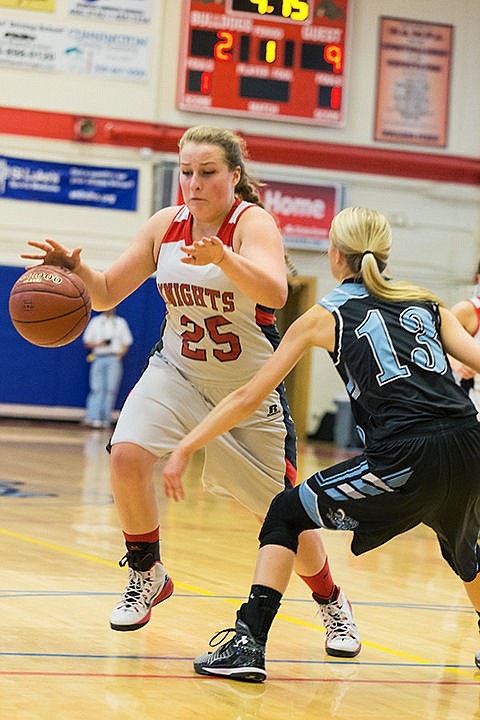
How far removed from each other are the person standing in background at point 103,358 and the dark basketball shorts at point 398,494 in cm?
1240

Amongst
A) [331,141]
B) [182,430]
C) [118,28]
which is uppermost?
[118,28]

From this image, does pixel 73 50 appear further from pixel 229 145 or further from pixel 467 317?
pixel 229 145

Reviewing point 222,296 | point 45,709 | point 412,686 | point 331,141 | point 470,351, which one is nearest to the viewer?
point 45,709

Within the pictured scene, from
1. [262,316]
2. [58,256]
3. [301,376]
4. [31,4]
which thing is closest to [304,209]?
[301,376]

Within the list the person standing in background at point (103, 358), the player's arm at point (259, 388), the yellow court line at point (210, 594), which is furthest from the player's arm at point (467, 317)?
the person standing in background at point (103, 358)

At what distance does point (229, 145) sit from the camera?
397 centimetres

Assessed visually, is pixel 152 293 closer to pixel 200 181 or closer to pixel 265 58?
pixel 265 58

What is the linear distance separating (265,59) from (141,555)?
1266 cm

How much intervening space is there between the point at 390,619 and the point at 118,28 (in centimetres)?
1269

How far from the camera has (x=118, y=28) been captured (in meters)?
15.9

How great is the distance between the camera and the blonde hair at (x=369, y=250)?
351 centimetres

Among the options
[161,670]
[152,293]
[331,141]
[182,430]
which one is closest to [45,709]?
[161,670]

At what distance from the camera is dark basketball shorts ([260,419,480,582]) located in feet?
11.0

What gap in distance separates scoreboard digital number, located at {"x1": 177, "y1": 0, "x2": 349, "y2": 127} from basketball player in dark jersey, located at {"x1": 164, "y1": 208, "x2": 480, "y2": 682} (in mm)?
12704
